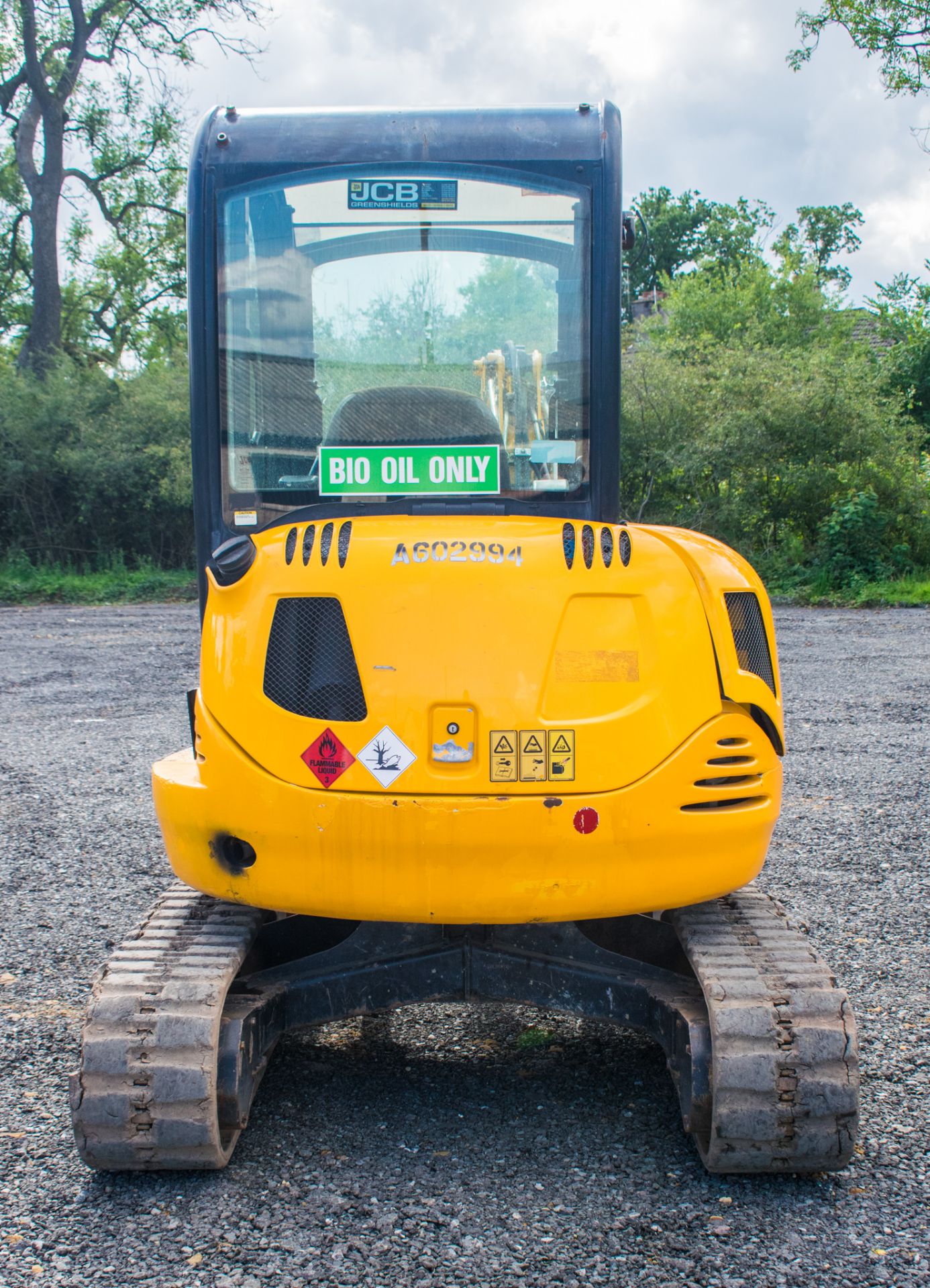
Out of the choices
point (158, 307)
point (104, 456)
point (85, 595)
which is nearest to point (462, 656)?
point (85, 595)

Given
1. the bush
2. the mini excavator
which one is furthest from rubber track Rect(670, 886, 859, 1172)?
the bush

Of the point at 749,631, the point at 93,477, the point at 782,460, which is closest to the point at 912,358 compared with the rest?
the point at 782,460

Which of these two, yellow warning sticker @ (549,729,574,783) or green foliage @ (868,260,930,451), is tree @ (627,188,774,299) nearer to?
green foliage @ (868,260,930,451)

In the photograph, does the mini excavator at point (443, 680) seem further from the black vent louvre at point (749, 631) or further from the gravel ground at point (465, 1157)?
the gravel ground at point (465, 1157)

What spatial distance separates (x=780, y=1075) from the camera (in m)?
2.73

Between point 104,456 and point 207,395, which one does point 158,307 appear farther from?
point 207,395

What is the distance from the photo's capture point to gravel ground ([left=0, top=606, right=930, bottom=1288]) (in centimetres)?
253

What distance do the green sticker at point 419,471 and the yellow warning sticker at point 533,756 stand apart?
0.83 meters

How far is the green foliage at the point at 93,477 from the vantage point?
23734 millimetres

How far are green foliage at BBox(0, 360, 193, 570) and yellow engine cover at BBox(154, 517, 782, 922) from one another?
21.3 m

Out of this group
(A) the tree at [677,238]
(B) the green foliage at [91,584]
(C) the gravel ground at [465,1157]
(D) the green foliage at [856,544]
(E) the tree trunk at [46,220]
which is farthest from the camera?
(A) the tree at [677,238]

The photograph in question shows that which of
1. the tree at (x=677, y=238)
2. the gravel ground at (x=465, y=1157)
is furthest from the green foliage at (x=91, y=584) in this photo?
the tree at (x=677, y=238)

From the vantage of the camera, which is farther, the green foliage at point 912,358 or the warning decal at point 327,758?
the green foliage at point 912,358

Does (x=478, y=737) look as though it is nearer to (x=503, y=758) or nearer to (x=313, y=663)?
(x=503, y=758)
